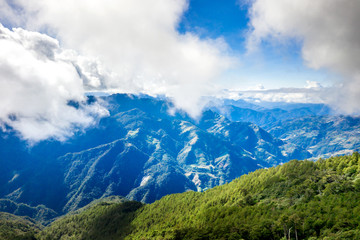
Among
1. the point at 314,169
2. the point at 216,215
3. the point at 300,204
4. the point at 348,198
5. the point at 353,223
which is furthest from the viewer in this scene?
the point at 314,169

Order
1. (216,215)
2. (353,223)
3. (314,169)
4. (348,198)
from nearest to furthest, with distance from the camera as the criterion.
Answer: (353,223) → (348,198) → (216,215) → (314,169)

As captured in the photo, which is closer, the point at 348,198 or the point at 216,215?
Answer: the point at 348,198

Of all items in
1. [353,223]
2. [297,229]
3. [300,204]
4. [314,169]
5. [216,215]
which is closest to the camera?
[353,223]

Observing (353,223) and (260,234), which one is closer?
(353,223)

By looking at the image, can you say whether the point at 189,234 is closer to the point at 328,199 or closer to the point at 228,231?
the point at 228,231

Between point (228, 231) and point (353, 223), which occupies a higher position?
point (353, 223)

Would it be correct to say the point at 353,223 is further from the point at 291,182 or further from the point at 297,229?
the point at 291,182

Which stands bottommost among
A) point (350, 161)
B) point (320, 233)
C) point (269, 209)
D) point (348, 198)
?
point (320, 233)

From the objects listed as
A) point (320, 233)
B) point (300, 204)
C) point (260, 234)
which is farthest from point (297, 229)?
point (300, 204)

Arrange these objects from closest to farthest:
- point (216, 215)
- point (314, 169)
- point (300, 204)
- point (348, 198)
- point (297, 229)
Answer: point (297, 229)
point (348, 198)
point (300, 204)
point (216, 215)
point (314, 169)

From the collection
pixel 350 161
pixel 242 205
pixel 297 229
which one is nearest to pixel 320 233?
pixel 297 229
